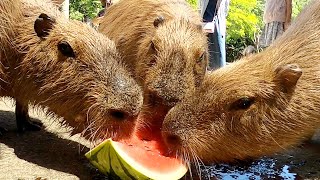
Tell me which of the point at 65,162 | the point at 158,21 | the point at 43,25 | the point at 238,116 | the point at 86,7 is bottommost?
the point at 86,7

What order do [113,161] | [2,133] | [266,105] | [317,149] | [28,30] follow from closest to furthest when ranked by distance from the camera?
[113,161] → [266,105] → [28,30] → [2,133] → [317,149]

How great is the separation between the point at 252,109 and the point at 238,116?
0.16 m

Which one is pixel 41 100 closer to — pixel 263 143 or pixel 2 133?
pixel 2 133

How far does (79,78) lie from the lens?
445cm

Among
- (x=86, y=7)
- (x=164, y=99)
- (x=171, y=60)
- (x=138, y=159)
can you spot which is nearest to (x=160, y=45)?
(x=171, y=60)

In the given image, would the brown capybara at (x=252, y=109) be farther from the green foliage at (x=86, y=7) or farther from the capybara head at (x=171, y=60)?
the green foliage at (x=86, y=7)

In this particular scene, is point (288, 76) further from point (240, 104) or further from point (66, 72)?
point (66, 72)

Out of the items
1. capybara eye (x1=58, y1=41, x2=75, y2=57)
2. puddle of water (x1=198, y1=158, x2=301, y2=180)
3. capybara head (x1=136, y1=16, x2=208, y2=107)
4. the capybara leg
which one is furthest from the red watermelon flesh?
the capybara leg

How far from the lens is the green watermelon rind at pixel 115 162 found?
12.5ft

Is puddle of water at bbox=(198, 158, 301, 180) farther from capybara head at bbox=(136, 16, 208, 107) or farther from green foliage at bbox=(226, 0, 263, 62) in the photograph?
green foliage at bbox=(226, 0, 263, 62)

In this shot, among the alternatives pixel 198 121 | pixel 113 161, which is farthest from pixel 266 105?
pixel 113 161

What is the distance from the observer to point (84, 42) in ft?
15.2

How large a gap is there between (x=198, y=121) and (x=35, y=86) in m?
1.55

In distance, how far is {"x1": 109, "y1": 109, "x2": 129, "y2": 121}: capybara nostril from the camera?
4.08 meters
